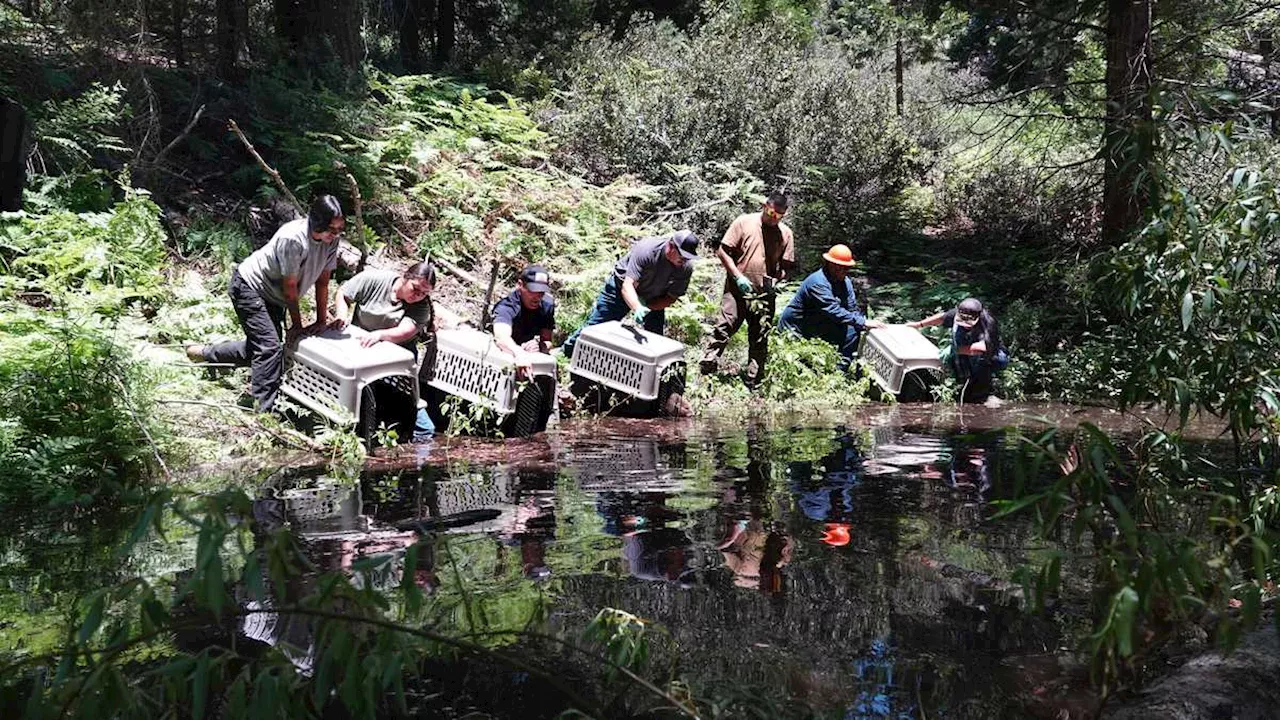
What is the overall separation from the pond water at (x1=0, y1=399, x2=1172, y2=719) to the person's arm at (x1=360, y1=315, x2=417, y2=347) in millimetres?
809

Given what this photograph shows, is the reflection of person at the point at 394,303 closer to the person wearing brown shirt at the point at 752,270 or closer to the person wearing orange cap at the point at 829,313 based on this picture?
the person wearing brown shirt at the point at 752,270

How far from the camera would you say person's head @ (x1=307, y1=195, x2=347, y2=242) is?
8.45 metres

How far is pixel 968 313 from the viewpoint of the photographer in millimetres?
12586

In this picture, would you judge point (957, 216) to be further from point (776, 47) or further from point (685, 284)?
point (685, 284)

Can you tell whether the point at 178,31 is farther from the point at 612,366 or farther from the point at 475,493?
the point at 475,493

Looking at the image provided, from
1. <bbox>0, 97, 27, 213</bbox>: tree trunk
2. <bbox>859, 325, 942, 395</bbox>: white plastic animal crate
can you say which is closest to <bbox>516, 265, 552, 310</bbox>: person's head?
<bbox>0, 97, 27, 213</bbox>: tree trunk

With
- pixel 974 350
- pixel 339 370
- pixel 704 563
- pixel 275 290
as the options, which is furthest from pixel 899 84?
pixel 704 563

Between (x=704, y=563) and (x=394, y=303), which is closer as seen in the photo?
(x=704, y=563)

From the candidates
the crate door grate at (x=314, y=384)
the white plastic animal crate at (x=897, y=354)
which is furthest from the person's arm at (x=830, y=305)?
the crate door grate at (x=314, y=384)

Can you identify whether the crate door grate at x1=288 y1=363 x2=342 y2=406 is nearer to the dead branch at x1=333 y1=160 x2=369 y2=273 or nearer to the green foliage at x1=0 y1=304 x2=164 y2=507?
the green foliage at x1=0 y1=304 x2=164 y2=507

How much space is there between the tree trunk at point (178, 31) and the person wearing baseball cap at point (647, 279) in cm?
894

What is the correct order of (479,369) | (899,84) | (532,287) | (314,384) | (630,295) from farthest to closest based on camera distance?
(899,84) < (630,295) < (532,287) < (479,369) < (314,384)

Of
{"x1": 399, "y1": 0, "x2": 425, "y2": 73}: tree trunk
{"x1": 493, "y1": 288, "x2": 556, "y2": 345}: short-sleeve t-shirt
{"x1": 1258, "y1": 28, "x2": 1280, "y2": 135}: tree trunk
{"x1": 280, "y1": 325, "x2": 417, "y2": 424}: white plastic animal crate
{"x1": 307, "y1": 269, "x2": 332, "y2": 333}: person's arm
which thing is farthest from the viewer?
{"x1": 399, "y1": 0, "x2": 425, "y2": 73}: tree trunk

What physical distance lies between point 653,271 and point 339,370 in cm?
318
